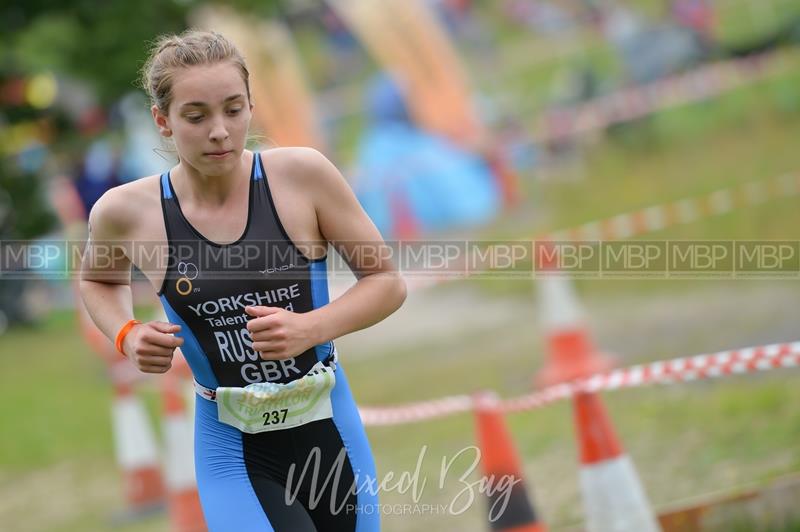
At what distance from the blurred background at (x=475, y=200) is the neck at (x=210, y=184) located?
52 cm

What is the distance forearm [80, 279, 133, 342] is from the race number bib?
1.27 feet

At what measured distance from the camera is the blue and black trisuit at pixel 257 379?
3.21 metres

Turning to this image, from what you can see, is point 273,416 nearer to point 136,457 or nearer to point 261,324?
point 261,324

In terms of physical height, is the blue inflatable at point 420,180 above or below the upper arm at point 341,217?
above

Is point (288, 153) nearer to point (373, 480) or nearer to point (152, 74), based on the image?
point (152, 74)

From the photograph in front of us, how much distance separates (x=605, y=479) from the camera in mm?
4645

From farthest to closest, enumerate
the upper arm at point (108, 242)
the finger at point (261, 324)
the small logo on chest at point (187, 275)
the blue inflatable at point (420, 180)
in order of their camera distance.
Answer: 1. the blue inflatable at point (420, 180)
2. the upper arm at point (108, 242)
3. the small logo on chest at point (187, 275)
4. the finger at point (261, 324)

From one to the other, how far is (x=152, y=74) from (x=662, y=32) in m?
18.0

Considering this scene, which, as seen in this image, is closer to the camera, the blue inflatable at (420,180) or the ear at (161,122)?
the ear at (161,122)

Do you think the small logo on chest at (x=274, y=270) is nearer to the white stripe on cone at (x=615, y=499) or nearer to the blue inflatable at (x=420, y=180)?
the white stripe on cone at (x=615, y=499)

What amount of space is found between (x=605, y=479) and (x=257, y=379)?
1.91 metres

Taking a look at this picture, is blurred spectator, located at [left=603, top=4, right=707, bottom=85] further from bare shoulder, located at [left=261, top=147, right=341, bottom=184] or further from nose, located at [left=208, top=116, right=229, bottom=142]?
nose, located at [left=208, top=116, right=229, bottom=142]

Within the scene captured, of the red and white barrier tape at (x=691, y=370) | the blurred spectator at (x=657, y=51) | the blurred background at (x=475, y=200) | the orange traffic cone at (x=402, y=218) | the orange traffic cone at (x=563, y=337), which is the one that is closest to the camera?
the red and white barrier tape at (x=691, y=370)

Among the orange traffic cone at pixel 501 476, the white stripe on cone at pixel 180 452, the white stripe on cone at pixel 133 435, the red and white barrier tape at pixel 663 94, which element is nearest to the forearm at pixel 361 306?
the orange traffic cone at pixel 501 476
